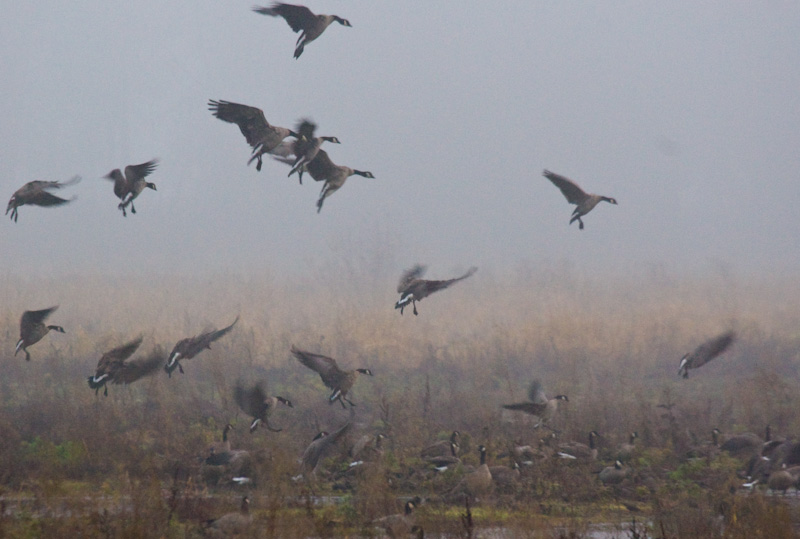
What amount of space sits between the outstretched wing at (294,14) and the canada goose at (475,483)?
6347mm

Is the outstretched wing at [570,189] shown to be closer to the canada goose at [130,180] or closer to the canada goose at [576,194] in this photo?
the canada goose at [576,194]

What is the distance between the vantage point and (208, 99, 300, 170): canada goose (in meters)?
9.40

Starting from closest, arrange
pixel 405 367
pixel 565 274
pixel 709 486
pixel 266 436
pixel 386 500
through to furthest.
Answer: pixel 386 500, pixel 709 486, pixel 266 436, pixel 405 367, pixel 565 274

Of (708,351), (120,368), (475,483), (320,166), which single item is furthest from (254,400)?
(708,351)

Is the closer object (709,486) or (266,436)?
(709,486)

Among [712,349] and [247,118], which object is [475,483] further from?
[247,118]

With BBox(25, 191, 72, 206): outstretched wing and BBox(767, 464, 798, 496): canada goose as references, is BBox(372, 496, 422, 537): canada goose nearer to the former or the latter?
BBox(767, 464, 798, 496): canada goose

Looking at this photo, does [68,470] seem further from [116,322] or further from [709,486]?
[116,322]

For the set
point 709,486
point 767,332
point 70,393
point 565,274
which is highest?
point 565,274

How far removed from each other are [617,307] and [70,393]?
24868 mm

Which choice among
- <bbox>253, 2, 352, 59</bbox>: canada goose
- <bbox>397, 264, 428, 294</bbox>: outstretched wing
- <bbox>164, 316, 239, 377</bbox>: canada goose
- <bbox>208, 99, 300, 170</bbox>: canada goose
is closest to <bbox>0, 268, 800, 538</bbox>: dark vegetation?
<bbox>164, 316, 239, 377</bbox>: canada goose

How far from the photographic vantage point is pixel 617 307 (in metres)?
33.5

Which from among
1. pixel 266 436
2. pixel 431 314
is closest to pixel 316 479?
pixel 266 436

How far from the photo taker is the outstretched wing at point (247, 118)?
938cm
